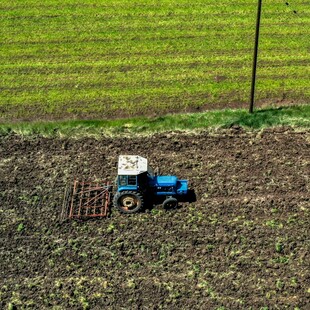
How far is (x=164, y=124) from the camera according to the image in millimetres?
26094

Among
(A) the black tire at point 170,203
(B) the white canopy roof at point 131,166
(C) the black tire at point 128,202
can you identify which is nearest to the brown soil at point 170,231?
(A) the black tire at point 170,203

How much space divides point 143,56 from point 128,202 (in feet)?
38.3

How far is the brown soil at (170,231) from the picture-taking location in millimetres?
18969

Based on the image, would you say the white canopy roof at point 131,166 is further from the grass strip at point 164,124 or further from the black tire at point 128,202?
the grass strip at point 164,124

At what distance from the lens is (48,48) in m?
31.2

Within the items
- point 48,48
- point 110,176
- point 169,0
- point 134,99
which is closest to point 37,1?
point 48,48

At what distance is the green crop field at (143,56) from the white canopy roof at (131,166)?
6.00 m

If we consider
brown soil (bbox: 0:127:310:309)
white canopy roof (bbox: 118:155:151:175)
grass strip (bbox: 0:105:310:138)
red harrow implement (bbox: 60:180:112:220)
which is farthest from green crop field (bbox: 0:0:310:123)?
white canopy roof (bbox: 118:155:151:175)

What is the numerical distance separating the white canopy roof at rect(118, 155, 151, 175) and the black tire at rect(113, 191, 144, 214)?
31.9 inches

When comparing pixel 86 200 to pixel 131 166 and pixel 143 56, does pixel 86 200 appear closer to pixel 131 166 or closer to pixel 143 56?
pixel 131 166

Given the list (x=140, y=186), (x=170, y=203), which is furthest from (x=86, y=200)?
(x=170, y=203)

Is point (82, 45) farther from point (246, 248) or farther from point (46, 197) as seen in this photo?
point (246, 248)

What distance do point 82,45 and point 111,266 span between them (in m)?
15.5

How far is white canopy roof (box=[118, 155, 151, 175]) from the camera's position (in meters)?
20.7
